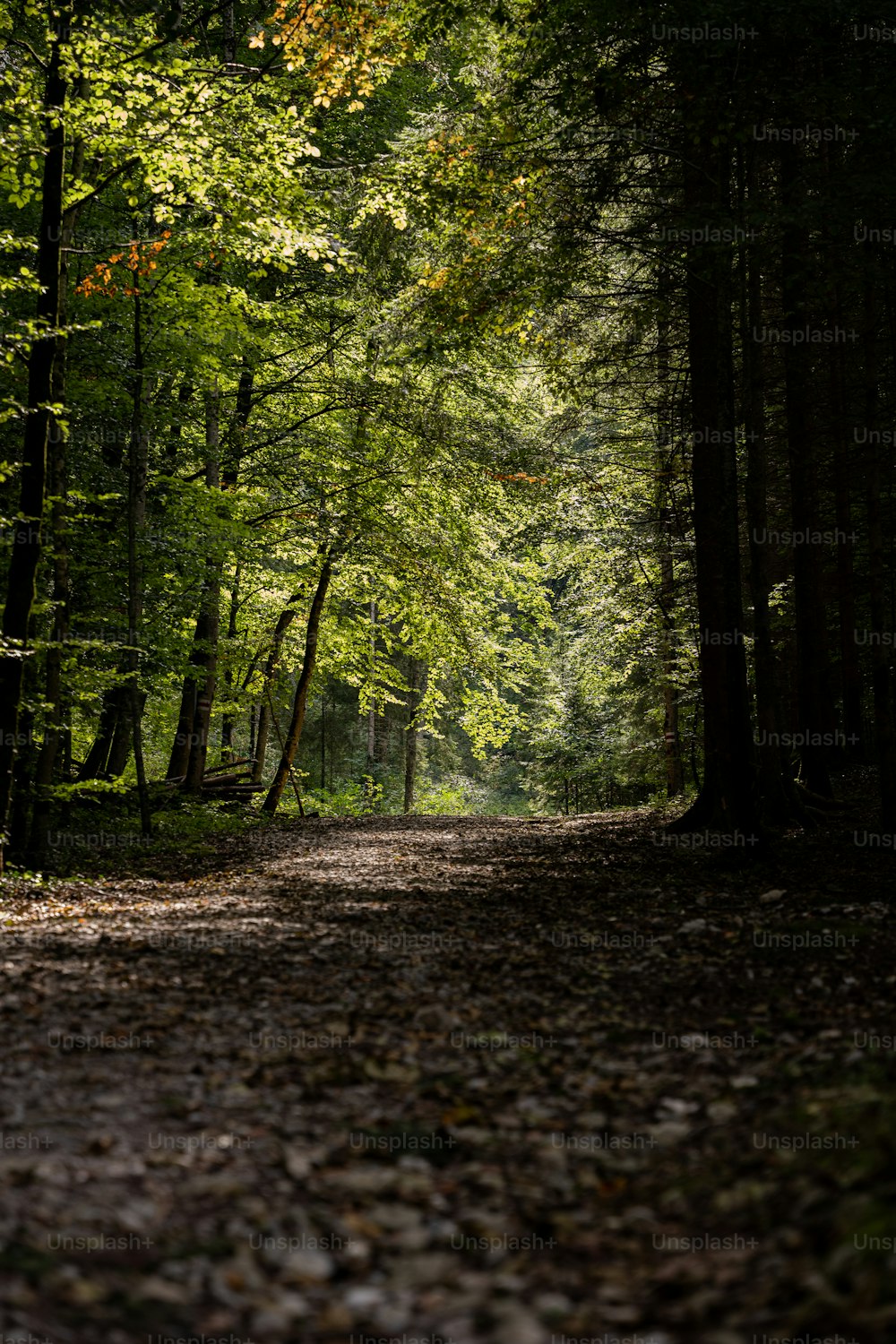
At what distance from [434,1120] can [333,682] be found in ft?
105

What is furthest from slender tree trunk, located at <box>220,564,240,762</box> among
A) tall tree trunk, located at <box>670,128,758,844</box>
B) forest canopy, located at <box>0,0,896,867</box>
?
tall tree trunk, located at <box>670,128,758,844</box>

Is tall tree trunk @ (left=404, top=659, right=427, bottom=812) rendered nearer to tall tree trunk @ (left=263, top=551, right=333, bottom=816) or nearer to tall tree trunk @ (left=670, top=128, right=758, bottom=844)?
tall tree trunk @ (left=263, top=551, right=333, bottom=816)

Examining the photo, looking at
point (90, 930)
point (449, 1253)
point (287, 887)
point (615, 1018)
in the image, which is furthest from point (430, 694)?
point (449, 1253)

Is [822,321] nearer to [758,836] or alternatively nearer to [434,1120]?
[758,836]

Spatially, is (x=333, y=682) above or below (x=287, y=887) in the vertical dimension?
above

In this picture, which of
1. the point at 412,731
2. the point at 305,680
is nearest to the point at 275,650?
the point at 305,680

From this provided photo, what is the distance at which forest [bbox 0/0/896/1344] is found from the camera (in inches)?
143

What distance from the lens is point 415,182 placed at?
11.9 meters

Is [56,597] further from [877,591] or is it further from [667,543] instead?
[667,543]

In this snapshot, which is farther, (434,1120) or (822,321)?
(822,321)

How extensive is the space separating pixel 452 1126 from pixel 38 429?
8834 millimetres

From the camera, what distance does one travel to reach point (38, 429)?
10266 millimetres

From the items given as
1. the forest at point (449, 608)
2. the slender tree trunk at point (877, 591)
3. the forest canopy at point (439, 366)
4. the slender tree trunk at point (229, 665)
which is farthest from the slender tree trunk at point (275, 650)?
the slender tree trunk at point (877, 591)

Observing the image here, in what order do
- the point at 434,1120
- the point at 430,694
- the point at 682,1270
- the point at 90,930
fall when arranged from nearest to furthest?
1. the point at 682,1270
2. the point at 434,1120
3. the point at 90,930
4. the point at 430,694
